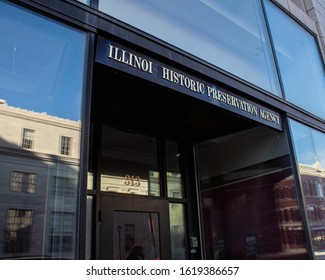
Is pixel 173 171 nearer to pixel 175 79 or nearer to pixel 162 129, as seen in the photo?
pixel 162 129

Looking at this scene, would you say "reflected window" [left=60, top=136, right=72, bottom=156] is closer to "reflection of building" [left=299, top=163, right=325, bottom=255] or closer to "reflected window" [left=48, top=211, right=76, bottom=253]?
"reflected window" [left=48, top=211, right=76, bottom=253]

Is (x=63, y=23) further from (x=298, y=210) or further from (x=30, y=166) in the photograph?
(x=298, y=210)

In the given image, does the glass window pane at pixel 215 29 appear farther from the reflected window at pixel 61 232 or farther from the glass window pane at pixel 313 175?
the reflected window at pixel 61 232

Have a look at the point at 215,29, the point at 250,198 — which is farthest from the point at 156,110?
the point at 250,198

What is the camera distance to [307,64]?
6.69m

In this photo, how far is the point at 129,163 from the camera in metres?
5.65

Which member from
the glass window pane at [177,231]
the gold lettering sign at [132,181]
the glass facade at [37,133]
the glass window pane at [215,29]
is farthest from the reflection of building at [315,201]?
the glass facade at [37,133]

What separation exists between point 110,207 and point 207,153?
230 cm

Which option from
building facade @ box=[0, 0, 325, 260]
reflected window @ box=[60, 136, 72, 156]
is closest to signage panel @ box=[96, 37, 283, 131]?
building facade @ box=[0, 0, 325, 260]

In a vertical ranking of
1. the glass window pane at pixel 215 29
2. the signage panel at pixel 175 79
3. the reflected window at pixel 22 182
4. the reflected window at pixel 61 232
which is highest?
the glass window pane at pixel 215 29

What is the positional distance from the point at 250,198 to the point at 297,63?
253 cm

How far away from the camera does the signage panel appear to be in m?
3.41

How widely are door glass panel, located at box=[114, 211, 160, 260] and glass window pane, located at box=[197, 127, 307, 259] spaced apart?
1109 millimetres

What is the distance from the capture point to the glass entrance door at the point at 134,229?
488 centimetres
